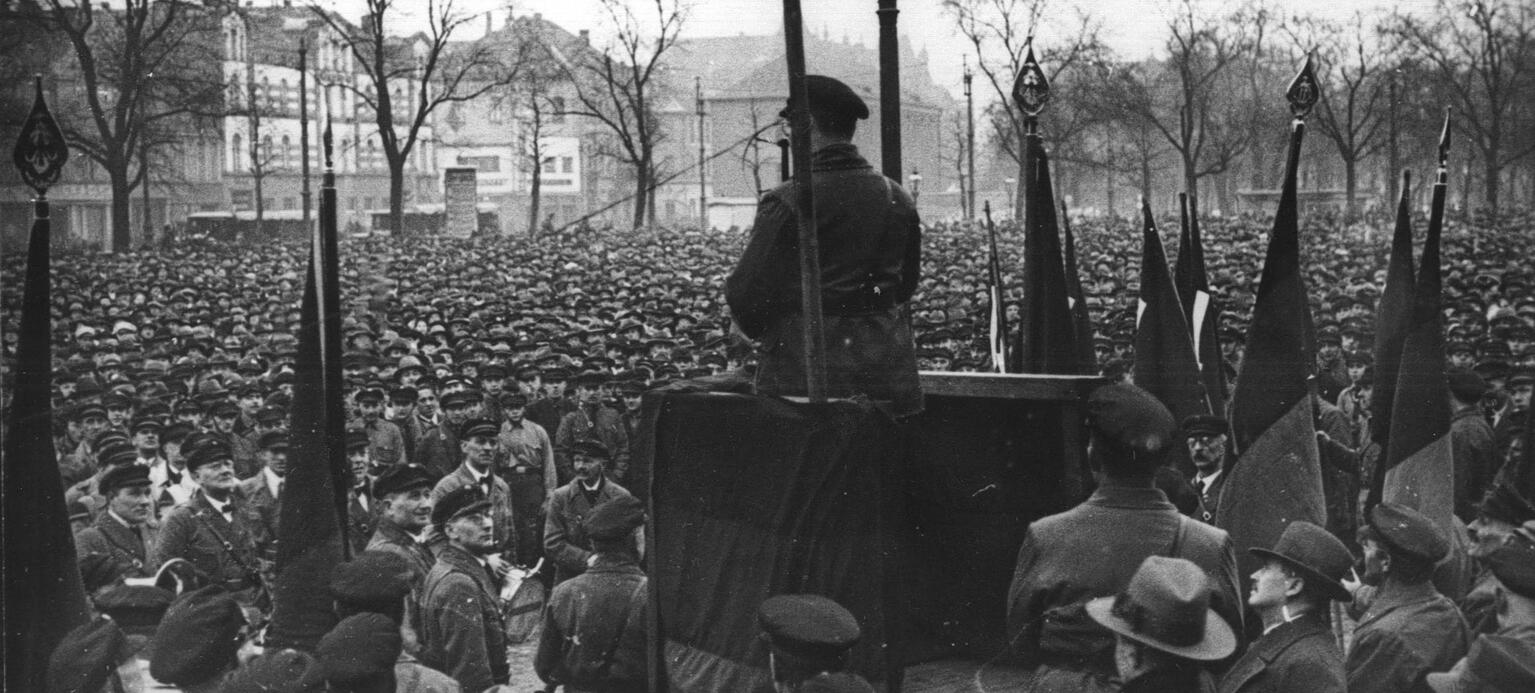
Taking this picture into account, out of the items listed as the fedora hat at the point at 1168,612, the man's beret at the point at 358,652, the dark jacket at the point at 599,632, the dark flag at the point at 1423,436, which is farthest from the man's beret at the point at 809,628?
the dark flag at the point at 1423,436

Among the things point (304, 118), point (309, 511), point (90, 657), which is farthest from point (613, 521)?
point (304, 118)

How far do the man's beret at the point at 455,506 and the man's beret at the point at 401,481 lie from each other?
6.9 inches

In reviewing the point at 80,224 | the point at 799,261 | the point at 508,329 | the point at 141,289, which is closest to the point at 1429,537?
the point at 799,261

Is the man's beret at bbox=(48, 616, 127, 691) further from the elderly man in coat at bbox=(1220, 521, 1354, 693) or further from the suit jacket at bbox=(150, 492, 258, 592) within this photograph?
the elderly man in coat at bbox=(1220, 521, 1354, 693)

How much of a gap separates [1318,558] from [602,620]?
242cm

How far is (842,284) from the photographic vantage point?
4.05 m

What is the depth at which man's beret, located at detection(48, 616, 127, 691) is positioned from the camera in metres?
4.14

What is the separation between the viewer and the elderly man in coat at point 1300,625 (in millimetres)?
3570

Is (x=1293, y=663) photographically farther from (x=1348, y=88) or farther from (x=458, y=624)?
(x=1348, y=88)

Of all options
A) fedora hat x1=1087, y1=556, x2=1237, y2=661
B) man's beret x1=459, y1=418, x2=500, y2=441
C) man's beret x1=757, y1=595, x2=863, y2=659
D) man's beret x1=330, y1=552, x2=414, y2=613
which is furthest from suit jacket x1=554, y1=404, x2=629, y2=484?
fedora hat x1=1087, y1=556, x2=1237, y2=661

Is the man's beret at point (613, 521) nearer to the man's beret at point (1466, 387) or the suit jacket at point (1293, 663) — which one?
the suit jacket at point (1293, 663)

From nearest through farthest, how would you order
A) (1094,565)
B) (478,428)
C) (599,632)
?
(1094,565)
(599,632)
(478,428)

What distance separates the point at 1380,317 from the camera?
6.58 meters

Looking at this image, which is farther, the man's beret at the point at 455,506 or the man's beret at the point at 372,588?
the man's beret at the point at 455,506
